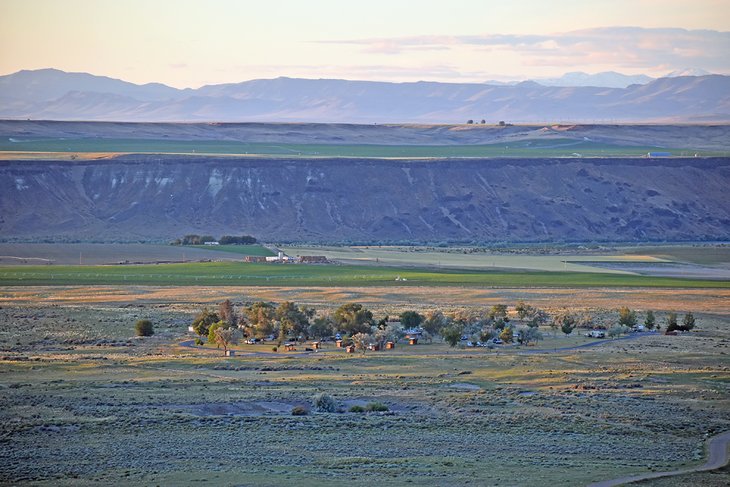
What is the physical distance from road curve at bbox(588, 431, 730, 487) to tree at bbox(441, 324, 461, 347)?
56.6 ft

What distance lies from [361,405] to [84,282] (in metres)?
39.0

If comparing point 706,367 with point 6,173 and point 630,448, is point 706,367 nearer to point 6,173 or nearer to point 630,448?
point 630,448

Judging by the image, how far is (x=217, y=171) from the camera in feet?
395

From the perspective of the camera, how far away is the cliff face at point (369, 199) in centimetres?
11019

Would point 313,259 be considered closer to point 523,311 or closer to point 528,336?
point 523,311

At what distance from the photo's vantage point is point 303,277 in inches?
2953

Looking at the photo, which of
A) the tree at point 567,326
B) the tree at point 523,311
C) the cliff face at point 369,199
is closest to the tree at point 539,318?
the tree at point 523,311

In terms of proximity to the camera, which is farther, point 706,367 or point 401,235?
point 401,235

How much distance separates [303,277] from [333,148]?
237 feet

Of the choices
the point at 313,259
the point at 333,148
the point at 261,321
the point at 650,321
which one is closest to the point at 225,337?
the point at 261,321

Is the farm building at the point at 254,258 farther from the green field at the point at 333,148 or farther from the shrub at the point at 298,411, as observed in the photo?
the shrub at the point at 298,411

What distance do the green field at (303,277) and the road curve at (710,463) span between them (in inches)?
1488

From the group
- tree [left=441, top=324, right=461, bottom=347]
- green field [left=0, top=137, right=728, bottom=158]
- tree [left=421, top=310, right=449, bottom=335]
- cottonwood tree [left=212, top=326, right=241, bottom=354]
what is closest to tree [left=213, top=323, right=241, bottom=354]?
cottonwood tree [left=212, top=326, right=241, bottom=354]

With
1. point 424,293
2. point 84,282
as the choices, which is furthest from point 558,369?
point 84,282
